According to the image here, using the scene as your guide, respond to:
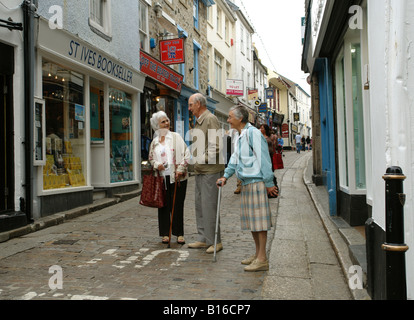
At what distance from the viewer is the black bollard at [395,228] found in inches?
77.7

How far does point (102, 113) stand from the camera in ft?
32.1

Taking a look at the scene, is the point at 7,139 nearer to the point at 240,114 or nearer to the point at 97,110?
the point at 97,110

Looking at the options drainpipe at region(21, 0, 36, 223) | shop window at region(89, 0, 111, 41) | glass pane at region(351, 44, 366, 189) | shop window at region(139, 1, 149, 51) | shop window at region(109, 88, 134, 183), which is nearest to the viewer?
glass pane at region(351, 44, 366, 189)

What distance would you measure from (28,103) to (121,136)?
13.8 ft

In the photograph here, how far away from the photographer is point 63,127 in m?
8.12

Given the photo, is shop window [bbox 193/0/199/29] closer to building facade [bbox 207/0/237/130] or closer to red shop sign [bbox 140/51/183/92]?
building facade [bbox 207/0/237/130]

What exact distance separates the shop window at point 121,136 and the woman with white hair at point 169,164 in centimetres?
488

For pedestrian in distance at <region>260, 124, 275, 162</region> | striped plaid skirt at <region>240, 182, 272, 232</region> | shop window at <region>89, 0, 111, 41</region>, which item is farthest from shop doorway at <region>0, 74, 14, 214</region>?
pedestrian in distance at <region>260, 124, 275, 162</region>

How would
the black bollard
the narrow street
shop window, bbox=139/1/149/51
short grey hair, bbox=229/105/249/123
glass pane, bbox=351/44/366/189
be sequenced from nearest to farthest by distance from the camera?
1. the black bollard
2. the narrow street
3. short grey hair, bbox=229/105/249/123
4. glass pane, bbox=351/44/366/189
5. shop window, bbox=139/1/149/51

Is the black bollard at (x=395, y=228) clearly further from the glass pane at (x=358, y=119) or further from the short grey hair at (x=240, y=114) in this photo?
Answer: the glass pane at (x=358, y=119)

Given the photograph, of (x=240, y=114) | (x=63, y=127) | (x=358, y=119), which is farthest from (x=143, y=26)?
(x=240, y=114)

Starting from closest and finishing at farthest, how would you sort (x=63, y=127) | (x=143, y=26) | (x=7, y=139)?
(x=7, y=139)
(x=63, y=127)
(x=143, y=26)

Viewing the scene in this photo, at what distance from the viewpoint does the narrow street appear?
3547 mm

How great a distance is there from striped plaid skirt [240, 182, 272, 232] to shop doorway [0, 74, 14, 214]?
4.14 metres
